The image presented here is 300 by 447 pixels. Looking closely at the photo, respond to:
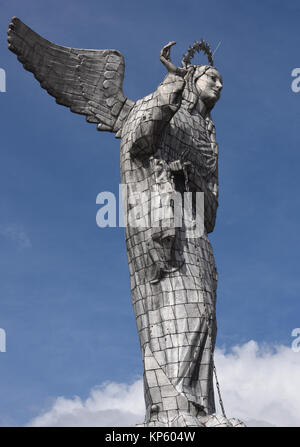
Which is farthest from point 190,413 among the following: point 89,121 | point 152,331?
point 89,121

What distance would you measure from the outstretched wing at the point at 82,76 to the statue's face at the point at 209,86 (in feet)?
4.39

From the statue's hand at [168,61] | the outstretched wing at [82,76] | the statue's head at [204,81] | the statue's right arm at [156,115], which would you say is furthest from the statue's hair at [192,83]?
the statue's hand at [168,61]

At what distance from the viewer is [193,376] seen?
1198 centimetres

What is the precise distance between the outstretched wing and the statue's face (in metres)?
1.34

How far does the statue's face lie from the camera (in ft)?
48.5

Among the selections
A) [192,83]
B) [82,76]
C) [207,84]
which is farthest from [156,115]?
[82,76]

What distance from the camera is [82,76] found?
14.8 m

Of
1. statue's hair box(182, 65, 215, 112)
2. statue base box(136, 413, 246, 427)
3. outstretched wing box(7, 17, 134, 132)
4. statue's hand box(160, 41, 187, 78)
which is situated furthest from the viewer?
statue's hair box(182, 65, 215, 112)

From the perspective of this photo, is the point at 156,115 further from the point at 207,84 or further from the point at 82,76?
the point at 82,76

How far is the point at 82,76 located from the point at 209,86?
2.33 metres

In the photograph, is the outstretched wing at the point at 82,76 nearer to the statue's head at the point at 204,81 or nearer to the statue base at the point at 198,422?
the statue's head at the point at 204,81

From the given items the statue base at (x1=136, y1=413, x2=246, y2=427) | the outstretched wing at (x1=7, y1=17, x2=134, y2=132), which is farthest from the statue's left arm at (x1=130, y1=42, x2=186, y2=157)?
the statue base at (x1=136, y1=413, x2=246, y2=427)

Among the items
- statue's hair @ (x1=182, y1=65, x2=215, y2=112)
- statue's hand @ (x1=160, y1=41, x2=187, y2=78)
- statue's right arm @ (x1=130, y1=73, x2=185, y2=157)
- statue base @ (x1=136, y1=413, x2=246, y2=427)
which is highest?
statue's hair @ (x1=182, y1=65, x2=215, y2=112)

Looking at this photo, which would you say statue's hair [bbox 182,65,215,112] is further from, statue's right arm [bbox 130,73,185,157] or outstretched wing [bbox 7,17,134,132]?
statue's right arm [bbox 130,73,185,157]
